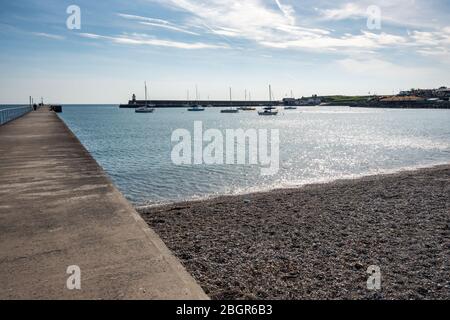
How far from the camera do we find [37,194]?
22.8ft

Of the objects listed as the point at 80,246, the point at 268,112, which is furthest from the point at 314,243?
the point at 268,112

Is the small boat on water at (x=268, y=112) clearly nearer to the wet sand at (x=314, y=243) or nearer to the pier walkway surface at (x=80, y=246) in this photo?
the wet sand at (x=314, y=243)

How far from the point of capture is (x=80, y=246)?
452cm

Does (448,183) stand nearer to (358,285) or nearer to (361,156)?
(358,285)

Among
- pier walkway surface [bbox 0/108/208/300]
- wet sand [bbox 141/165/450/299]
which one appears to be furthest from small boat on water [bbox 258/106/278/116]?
pier walkway surface [bbox 0/108/208/300]

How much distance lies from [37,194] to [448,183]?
571 inches

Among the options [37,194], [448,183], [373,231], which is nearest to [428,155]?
[448,183]

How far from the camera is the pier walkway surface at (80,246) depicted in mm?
3510

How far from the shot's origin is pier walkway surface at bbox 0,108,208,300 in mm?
3510

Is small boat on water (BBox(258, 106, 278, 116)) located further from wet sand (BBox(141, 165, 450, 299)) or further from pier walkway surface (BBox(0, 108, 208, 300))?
pier walkway surface (BBox(0, 108, 208, 300))

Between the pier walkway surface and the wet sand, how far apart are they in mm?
1593

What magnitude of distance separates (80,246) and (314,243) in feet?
15.7

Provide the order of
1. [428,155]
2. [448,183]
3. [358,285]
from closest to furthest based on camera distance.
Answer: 1. [358,285]
2. [448,183]
3. [428,155]

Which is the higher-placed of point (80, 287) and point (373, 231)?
point (80, 287)
